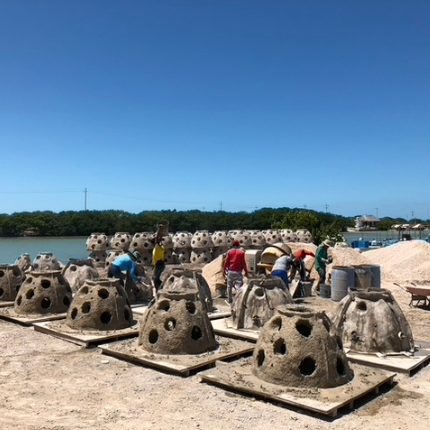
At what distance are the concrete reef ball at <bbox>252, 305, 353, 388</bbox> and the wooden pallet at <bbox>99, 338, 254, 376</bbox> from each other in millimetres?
1065

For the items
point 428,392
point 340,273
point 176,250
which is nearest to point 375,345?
point 428,392

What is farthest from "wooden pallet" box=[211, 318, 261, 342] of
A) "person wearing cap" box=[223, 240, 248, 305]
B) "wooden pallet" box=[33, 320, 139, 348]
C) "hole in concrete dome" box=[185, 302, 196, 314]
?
"person wearing cap" box=[223, 240, 248, 305]

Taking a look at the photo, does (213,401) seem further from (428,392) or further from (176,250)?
(176,250)

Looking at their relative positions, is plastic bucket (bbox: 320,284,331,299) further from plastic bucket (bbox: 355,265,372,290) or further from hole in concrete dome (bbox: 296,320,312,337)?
hole in concrete dome (bbox: 296,320,312,337)

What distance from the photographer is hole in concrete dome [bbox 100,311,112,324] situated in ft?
33.4

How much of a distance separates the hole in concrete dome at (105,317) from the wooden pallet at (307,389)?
11.3 ft

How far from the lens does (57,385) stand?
7.14 metres

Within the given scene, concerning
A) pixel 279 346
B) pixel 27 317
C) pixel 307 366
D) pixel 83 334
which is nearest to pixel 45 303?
pixel 27 317

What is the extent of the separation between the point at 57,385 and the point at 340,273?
30.3 ft

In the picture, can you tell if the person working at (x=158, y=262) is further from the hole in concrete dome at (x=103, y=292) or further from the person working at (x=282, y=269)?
the person working at (x=282, y=269)

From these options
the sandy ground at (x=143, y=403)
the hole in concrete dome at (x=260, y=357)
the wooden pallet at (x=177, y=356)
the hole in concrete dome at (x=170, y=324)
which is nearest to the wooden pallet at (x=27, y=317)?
the sandy ground at (x=143, y=403)

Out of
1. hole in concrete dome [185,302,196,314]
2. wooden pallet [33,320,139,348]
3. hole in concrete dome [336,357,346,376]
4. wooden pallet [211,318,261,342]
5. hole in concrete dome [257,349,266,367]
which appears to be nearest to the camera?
hole in concrete dome [336,357,346,376]

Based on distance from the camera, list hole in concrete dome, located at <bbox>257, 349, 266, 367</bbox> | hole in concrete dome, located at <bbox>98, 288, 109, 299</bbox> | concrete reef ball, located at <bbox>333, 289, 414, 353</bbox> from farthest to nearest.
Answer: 1. hole in concrete dome, located at <bbox>98, 288, 109, 299</bbox>
2. concrete reef ball, located at <bbox>333, 289, 414, 353</bbox>
3. hole in concrete dome, located at <bbox>257, 349, 266, 367</bbox>

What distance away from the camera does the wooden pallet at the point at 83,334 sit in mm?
9344
